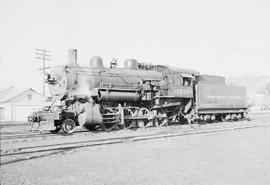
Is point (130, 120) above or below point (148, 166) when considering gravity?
above

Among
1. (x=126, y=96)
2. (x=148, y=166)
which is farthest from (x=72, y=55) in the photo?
(x=148, y=166)

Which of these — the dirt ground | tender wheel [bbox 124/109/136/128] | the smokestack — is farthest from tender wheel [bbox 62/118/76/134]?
the dirt ground

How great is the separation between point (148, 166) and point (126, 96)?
8.11 m

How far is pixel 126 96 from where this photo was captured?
14.0 meters

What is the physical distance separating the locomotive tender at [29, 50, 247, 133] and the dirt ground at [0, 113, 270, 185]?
4512 millimetres

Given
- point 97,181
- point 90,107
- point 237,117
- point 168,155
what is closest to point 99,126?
point 90,107

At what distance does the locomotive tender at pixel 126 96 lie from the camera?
1259 centimetres

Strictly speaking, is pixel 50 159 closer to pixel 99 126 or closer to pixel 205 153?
pixel 205 153

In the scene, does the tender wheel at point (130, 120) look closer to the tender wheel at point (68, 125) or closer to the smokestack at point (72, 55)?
the tender wheel at point (68, 125)

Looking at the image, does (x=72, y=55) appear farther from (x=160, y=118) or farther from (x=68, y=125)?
(x=160, y=118)

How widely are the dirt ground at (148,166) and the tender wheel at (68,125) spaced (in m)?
4.23

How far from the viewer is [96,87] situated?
537 inches

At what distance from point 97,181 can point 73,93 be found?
8.43 metres

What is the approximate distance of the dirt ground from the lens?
199 inches
